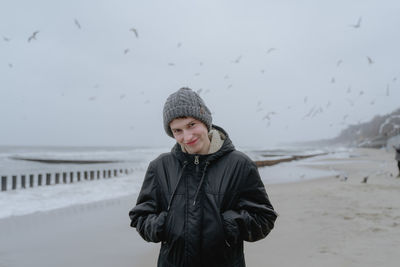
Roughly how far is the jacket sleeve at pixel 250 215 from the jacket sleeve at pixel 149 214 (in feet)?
1.28

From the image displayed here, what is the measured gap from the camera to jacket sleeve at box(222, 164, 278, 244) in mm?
1615

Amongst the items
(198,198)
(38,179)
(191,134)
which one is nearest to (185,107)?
(191,134)

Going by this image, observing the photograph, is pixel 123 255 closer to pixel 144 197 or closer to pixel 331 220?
pixel 144 197

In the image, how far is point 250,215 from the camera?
66.4 inches

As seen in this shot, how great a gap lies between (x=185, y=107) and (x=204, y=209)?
2.08 feet

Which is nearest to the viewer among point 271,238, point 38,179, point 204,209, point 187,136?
point 204,209

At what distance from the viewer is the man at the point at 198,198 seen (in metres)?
1.61

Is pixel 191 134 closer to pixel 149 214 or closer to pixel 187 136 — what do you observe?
pixel 187 136

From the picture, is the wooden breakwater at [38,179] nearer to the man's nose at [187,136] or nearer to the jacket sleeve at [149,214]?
the jacket sleeve at [149,214]

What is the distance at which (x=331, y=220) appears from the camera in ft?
21.3

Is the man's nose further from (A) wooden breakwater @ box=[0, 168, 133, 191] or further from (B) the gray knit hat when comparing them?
(A) wooden breakwater @ box=[0, 168, 133, 191]

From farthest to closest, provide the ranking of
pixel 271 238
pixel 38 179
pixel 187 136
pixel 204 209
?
1. pixel 38 179
2. pixel 271 238
3. pixel 187 136
4. pixel 204 209

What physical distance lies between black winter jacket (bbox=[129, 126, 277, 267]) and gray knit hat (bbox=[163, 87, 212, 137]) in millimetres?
218

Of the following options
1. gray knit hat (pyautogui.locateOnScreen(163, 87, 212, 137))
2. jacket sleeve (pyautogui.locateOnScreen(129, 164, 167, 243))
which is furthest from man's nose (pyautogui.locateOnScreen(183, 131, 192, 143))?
jacket sleeve (pyautogui.locateOnScreen(129, 164, 167, 243))
